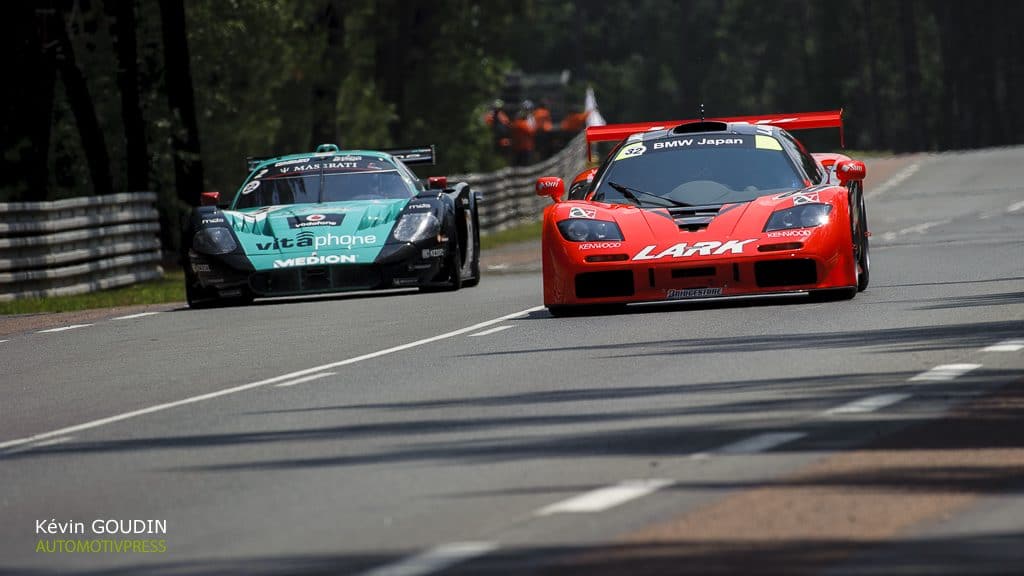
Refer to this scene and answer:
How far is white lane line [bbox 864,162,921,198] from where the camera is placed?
44.1m

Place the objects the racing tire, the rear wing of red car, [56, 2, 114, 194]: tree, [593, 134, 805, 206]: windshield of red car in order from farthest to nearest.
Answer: [56, 2, 114, 194]: tree → the racing tire → the rear wing of red car → [593, 134, 805, 206]: windshield of red car

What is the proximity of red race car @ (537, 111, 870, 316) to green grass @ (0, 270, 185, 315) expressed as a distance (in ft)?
22.6

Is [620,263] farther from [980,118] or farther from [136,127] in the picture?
[980,118]

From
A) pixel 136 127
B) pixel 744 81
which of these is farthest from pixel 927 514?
pixel 744 81

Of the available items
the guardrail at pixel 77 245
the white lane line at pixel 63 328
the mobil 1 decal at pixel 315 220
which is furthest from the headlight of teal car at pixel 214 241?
the guardrail at pixel 77 245

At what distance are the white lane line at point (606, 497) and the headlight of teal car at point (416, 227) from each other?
11.7 m

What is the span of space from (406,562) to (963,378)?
461cm

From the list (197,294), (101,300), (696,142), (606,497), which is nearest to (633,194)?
(696,142)

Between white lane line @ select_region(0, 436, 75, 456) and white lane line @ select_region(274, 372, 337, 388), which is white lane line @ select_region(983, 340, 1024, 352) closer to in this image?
white lane line @ select_region(274, 372, 337, 388)

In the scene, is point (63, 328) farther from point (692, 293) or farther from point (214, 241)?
point (692, 293)

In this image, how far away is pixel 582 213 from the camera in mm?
15312

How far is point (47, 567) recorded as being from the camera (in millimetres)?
6457

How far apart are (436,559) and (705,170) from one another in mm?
10092

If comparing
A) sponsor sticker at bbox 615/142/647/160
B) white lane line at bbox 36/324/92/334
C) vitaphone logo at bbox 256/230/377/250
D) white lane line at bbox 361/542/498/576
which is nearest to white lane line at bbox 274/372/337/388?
sponsor sticker at bbox 615/142/647/160
